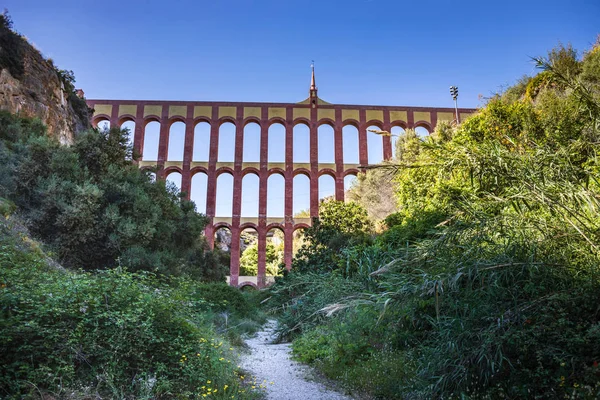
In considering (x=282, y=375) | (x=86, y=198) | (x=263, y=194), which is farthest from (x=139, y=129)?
(x=282, y=375)

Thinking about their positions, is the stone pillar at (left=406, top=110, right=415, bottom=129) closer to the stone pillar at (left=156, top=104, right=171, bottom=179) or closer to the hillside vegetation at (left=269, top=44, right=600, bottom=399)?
the stone pillar at (left=156, top=104, right=171, bottom=179)

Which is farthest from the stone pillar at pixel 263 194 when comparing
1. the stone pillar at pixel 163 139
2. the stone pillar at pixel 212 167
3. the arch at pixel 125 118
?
the arch at pixel 125 118

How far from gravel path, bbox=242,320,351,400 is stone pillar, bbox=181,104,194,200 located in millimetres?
20318

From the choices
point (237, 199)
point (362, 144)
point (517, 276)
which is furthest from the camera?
point (362, 144)

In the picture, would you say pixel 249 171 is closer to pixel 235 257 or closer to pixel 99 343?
pixel 235 257

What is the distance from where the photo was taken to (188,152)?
91.8 ft

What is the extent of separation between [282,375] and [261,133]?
24.1m

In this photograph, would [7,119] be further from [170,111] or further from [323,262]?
[170,111]

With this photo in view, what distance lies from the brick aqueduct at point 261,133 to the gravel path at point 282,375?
19.0 metres

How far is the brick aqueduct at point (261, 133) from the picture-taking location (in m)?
27.0

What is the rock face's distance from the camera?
15.0 metres

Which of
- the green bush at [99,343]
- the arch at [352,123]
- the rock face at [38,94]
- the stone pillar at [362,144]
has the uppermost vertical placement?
the arch at [352,123]

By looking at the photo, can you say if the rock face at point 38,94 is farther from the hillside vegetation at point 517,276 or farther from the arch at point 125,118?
the hillside vegetation at point 517,276

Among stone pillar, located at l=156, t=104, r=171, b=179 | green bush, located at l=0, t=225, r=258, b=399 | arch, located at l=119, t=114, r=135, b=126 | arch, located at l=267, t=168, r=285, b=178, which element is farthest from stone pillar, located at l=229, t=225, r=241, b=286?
green bush, located at l=0, t=225, r=258, b=399
